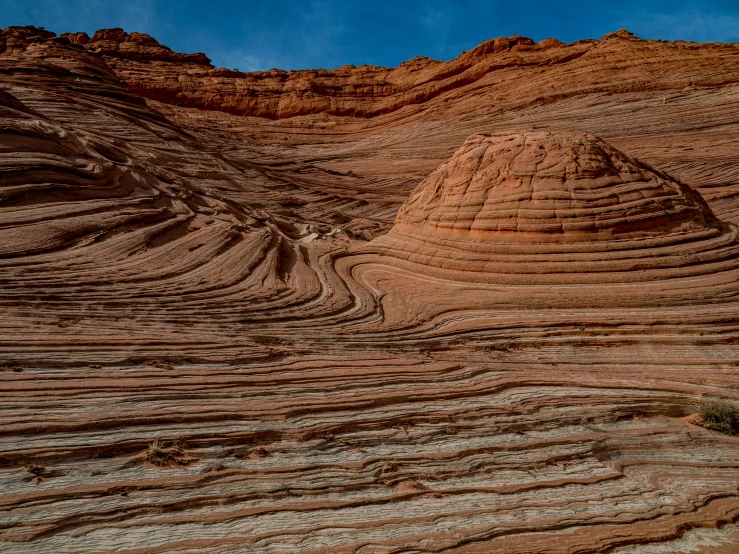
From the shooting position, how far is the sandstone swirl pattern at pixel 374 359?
3.47 metres

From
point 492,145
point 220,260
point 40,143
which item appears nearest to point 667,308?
point 492,145

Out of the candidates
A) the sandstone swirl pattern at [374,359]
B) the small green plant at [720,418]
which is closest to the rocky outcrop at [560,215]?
the sandstone swirl pattern at [374,359]

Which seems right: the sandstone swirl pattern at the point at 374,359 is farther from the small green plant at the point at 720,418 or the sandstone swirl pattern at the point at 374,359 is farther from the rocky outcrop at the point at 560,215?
the small green plant at the point at 720,418

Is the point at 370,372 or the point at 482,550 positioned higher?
the point at 370,372

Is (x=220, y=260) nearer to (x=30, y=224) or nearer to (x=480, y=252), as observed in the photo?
(x=30, y=224)

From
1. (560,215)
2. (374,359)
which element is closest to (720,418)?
(374,359)

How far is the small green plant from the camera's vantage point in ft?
17.0

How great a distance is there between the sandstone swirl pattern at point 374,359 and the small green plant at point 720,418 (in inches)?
8.5

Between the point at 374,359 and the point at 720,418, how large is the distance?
358cm

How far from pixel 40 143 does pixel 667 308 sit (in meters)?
11.8

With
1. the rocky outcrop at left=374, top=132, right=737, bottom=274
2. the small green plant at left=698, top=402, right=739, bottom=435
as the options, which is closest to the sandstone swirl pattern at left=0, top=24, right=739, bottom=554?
the rocky outcrop at left=374, top=132, right=737, bottom=274

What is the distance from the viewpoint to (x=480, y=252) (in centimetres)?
895

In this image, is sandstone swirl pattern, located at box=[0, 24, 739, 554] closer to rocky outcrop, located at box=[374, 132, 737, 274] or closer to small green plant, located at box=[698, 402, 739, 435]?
rocky outcrop, located at box=[374, 132, 737, 274]

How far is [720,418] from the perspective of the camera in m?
5.27
